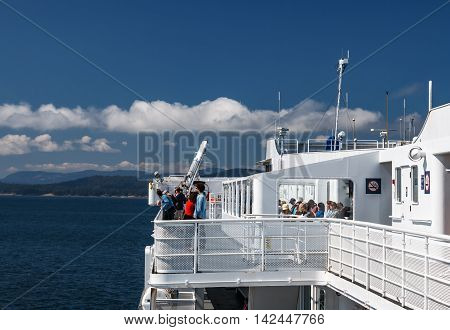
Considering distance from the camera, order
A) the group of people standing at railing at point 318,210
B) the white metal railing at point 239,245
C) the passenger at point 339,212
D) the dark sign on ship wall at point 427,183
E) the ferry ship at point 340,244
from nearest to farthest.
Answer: the ferry ship at point 340,244 < the white metal railing at point 239,245 < the dark sign on ship wall at point 427,183 < the group of people standing at railing at point 318,210 < the passenger at point 339,212

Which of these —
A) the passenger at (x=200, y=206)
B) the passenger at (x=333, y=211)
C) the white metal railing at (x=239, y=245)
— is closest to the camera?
the white metal railing at (x=239, y=245)

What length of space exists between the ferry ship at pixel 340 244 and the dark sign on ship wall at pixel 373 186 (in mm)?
29

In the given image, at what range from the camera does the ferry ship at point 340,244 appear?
32.2 feet

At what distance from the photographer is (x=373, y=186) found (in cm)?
1789

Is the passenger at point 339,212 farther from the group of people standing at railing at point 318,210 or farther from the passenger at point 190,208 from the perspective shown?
the passenger at point 190,208

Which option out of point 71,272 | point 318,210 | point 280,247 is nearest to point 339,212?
point 318,210

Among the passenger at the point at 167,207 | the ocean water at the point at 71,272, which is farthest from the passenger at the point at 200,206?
the ocean water at the point at 71,272

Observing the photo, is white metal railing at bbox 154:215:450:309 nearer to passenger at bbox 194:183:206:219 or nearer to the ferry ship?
the ferry ship

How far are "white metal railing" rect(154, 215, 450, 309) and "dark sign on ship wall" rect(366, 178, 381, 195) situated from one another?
4.65 metres

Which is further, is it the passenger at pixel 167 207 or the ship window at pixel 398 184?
the passenger at pixel 167 207

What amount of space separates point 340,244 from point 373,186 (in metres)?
5.68
